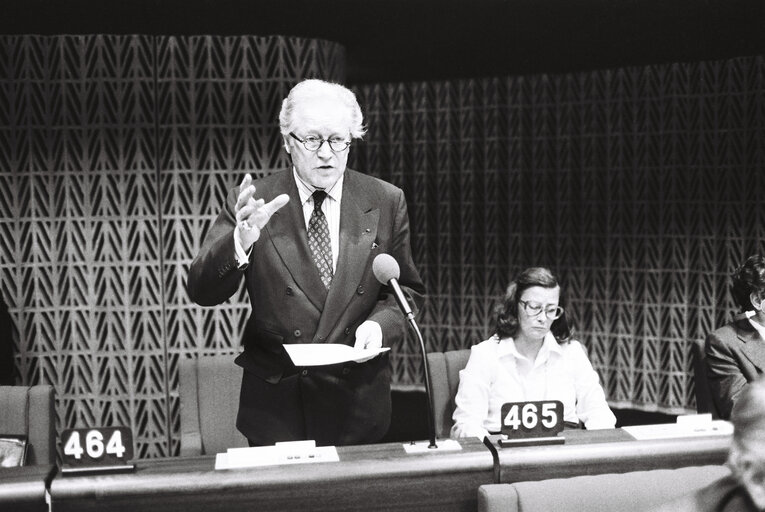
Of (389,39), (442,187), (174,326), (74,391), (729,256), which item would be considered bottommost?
(74,391)

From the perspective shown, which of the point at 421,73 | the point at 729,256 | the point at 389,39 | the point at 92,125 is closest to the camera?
the point at 92,125

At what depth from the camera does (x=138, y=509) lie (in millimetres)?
1651

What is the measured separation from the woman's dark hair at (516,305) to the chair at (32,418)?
167 cm

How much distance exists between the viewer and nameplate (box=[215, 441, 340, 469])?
1.75 m

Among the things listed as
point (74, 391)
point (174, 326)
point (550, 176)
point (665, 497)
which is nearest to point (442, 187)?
point (550, 176)

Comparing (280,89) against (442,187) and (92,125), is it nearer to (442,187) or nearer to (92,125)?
(92,125)

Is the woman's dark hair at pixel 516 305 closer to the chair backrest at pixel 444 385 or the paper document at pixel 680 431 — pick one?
the chair backrest at pixel 444 385

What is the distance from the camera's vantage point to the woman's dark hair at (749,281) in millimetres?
3281

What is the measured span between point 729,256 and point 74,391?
453 centimetres

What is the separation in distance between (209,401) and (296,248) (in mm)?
1548

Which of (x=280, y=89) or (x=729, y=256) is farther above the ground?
(x=280, y=89)

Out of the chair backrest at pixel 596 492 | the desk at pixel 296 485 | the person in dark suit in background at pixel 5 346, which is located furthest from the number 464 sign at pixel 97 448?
the person in dark suit in background at pixel 5 346

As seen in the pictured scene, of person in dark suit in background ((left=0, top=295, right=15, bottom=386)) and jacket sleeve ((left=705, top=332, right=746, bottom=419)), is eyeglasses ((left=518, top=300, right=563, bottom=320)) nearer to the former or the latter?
jacket sleeve ((left=705, top=332, right=746, bottom=419))

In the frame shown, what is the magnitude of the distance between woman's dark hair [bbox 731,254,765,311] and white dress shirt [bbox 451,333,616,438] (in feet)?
2.34
